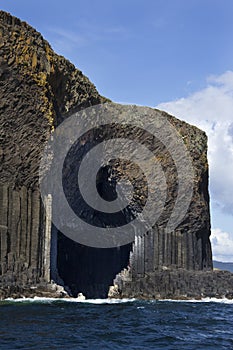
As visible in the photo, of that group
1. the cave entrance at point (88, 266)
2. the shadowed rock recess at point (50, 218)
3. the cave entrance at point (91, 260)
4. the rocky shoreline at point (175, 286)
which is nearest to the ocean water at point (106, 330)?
the shadowed rock recess at point (50, 218)

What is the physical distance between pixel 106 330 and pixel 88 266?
37577 millimetres

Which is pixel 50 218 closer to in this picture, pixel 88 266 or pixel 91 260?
pixel 88 266

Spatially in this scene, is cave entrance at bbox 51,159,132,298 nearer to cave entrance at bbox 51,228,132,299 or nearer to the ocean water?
cave entrance at bbox 51,228,132,299

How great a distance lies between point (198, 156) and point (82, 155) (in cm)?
1478

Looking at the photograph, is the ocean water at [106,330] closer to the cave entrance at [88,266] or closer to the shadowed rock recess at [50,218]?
the shadowed rock recess at [50,218]

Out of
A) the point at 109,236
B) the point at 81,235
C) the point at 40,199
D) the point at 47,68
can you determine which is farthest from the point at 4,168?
the point at 109,236

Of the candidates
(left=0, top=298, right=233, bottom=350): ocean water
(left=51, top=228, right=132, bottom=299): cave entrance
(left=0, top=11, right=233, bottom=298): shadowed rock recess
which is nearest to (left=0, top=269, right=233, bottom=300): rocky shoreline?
(left=0, top=11, right=233, bottom=298): shadowed rock recess

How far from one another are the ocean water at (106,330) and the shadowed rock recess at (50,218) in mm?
8789

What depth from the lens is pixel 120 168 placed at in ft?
174

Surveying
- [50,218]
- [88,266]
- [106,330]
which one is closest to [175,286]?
[88,266]

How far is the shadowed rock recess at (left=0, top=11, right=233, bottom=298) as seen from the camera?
37250mm

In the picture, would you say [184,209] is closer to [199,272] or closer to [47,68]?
[199,272]

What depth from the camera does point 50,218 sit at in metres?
40.0

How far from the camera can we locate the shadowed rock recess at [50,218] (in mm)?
37250
